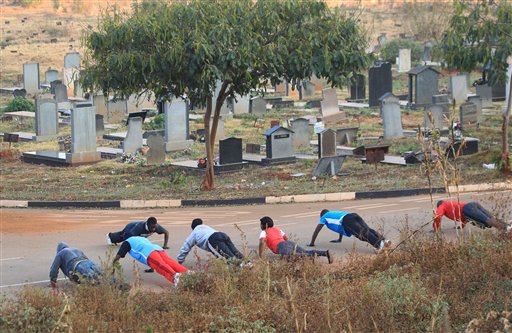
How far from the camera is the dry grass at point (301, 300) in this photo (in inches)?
469

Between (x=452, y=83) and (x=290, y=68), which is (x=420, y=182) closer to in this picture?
(x=290, y=68)

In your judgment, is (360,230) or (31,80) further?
(31,80)

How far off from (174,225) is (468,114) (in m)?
15.9

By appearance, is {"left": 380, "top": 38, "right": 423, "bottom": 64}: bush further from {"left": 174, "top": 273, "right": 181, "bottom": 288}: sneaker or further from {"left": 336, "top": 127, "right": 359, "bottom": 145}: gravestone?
{"left": 174, "top": 273, "right": 181, "bottom": 288}: sneaker

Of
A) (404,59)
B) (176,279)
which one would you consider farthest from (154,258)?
(404,59)

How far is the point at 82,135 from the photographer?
93.1ft

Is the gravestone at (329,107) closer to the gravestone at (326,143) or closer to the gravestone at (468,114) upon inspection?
the gravestone at (468,114)

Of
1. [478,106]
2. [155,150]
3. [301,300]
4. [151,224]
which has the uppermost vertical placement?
[478,106]

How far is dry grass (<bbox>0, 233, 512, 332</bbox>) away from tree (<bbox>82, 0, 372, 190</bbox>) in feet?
27.8

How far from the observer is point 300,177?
25.2 m

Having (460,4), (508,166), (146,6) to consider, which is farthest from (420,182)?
(146,6)

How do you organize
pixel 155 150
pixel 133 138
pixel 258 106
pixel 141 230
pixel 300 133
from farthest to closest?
1. pixel 258 106
2. pixel 300 133
3. pixel 133 138
4. pixel 155 150
5. pixel 141 230

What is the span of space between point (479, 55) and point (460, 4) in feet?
4.67

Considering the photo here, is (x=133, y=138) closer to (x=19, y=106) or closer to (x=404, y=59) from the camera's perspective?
(x=19, y=106)
